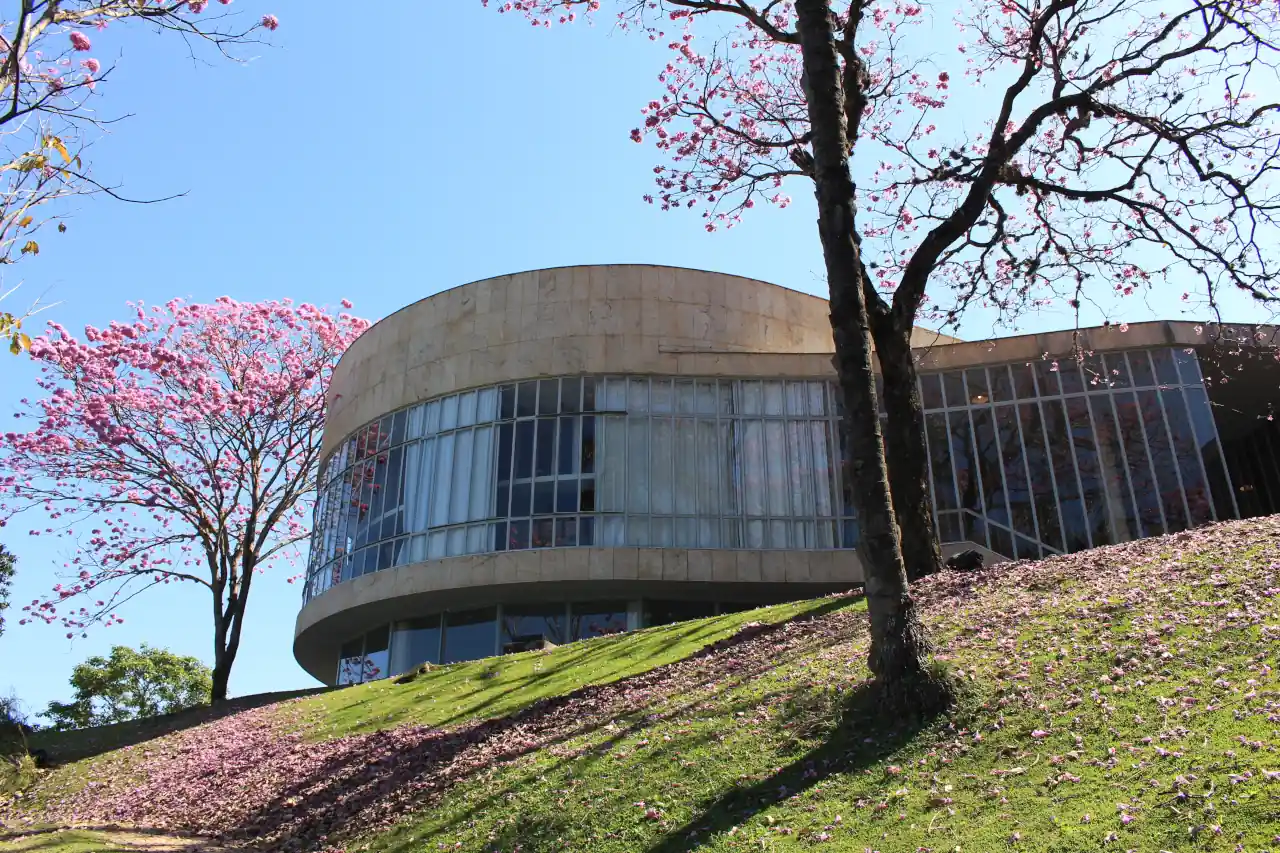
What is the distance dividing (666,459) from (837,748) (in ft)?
55.9

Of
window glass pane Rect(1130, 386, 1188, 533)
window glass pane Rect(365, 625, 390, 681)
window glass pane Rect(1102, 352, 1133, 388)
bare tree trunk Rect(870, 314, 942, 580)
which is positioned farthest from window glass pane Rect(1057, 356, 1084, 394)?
window glass pane Rect(365, 625, 390, 681)

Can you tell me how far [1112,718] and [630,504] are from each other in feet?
58.3

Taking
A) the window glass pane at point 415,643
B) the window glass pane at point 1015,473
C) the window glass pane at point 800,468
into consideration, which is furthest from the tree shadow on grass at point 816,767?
the window glass pane at point 415,643

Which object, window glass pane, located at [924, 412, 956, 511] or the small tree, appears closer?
window glass pane, located at [924, 412, 956, 511]

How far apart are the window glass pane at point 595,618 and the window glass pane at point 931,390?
32.0ft

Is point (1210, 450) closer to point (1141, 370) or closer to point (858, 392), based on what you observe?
point (1141, 370)

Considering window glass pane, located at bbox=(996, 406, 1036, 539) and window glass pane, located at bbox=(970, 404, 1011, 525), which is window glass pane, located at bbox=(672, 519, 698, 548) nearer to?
window glass pane, located at bbox=(970, 404, 1011, 525)

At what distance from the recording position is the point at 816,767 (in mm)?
8312

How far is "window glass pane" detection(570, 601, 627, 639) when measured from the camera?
25.1m

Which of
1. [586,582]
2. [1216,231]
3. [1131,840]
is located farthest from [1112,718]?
[586,582]

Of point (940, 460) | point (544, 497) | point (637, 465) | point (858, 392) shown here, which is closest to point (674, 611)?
point (637, 465)

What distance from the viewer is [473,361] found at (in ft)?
Result: 88.5

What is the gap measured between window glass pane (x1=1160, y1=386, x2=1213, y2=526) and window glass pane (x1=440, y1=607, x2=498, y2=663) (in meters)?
17.5

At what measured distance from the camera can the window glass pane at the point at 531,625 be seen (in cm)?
2503
